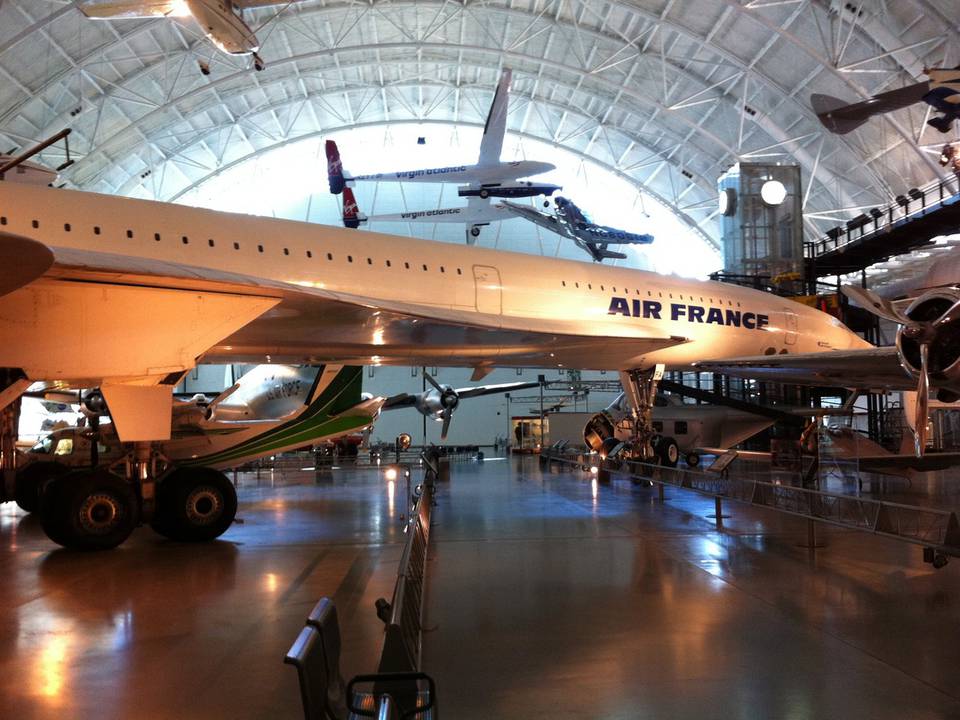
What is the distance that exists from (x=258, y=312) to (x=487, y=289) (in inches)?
158

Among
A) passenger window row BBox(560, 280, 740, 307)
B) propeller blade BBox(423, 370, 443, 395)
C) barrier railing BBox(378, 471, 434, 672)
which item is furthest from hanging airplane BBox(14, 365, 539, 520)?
propeller blade BBox(423, 370, 443, 395)

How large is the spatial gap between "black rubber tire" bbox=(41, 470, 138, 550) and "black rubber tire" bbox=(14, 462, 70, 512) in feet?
18.4

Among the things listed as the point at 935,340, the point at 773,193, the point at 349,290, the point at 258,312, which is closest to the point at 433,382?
the point at 773,193

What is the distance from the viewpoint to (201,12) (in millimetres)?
18141

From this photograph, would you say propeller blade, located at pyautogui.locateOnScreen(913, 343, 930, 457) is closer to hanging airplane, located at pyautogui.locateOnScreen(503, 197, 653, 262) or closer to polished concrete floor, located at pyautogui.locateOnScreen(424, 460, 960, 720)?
polished concrete floor, located at pyautogui.locateOnScreen(424, 460, 960, 720)

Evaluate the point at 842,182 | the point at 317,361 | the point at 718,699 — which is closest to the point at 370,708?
the point at 718,699

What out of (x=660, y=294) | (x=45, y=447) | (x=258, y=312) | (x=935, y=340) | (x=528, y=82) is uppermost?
(x=528, y=82)

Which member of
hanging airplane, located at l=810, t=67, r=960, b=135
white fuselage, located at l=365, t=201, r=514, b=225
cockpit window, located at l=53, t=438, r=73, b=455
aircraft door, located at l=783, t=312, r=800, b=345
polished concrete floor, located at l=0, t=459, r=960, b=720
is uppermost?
white fuselage, located at l=365, t=201, r=514, b=225

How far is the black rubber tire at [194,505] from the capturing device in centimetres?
943

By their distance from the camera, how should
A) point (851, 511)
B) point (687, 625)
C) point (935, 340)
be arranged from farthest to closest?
point (935, 340)
point (851, 511)
point (687, 625)

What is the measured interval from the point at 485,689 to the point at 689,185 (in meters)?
37.6

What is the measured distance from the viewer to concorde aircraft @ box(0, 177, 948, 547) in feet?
24.4

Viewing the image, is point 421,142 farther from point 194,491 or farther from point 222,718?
point 222,718

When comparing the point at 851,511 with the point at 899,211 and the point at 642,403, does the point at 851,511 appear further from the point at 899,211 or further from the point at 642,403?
the point at 899,211
